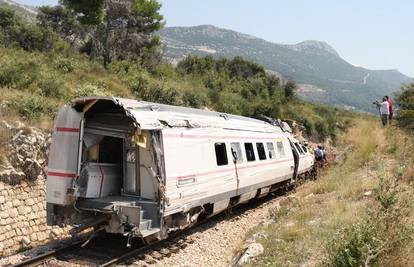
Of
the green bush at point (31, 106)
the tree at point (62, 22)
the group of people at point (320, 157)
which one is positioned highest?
the tree at point (62, 22)

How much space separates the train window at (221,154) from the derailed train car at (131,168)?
129 millimetres

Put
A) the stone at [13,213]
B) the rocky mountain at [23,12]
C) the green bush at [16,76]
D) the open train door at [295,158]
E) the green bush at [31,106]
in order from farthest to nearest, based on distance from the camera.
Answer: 1. the rocky mountain at [23,12]
2. the open train door at [295,158]
3. the green bush at [16,76]
4. the green bush at [31,106]
5. the stone at [13,213]

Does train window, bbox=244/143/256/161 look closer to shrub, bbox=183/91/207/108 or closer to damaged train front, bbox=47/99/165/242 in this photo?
damaged train front, bbox=47/99/165/242

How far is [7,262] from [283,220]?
23.1ft

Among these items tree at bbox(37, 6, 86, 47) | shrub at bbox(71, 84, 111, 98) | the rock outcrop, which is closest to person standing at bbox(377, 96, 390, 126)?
shrub at bbox(71, 84, 111, 98)

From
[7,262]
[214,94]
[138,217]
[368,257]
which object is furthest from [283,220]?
[214,94]

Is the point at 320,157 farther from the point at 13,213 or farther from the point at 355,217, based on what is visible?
the point at 13,213

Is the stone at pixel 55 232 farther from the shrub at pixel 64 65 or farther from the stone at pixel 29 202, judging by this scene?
the shrub at pixel 64 65

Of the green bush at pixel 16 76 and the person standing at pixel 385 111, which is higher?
the green bush at pixel 16 76

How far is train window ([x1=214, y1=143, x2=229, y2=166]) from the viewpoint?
13.8 m

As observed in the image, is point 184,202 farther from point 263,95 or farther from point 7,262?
point 263,95

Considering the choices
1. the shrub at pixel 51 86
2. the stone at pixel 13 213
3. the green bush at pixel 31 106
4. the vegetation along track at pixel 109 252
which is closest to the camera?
the vegetation along track at pixel 109 252

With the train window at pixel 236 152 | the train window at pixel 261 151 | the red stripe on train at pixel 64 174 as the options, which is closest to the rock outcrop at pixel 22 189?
the red stripe on train at pixel 64 174

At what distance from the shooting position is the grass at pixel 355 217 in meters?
7.85
